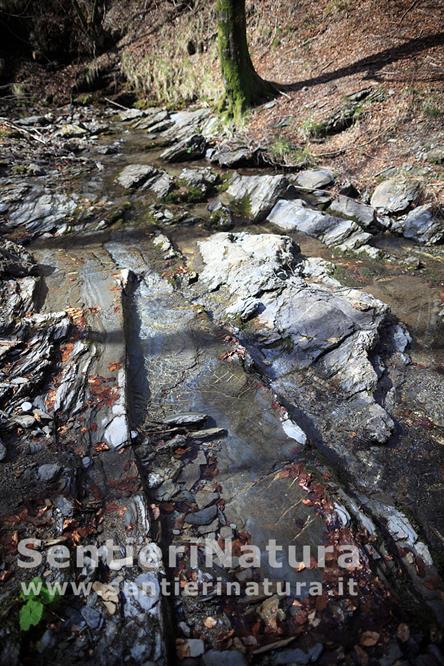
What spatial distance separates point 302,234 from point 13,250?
4.89 metres

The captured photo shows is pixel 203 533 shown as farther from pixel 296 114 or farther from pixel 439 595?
pixel 296 114

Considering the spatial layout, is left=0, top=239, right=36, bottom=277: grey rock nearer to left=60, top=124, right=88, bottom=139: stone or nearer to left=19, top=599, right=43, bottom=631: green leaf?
left=19, top=599, right=43, bottom=631: green leaf

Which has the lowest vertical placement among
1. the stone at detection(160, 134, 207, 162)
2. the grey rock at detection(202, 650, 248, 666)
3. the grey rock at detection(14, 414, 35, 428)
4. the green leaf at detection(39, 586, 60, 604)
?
the grey rock at detection(202, 650, 248, 666)

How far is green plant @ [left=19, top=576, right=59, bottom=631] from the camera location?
7.27 feet

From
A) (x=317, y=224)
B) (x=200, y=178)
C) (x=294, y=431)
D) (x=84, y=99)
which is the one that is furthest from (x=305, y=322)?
(x=84, y=99)

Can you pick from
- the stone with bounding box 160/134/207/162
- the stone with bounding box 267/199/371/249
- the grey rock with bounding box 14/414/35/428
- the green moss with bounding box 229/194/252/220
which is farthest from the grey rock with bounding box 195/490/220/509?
the stone with bounding box 160/134/207/162

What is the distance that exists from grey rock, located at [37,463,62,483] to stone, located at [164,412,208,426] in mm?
1017

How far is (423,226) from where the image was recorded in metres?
6.48

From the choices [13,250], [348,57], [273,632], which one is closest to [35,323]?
[13,250]

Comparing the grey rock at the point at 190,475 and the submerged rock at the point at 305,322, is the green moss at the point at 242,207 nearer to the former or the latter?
the submerged rock at the point at 305,322

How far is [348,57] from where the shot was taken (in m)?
10.1

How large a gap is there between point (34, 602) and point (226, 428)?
6.26 feet

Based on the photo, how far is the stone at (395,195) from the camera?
683cm

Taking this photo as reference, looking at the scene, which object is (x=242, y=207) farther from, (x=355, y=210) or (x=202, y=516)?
(x=202, y=516)
